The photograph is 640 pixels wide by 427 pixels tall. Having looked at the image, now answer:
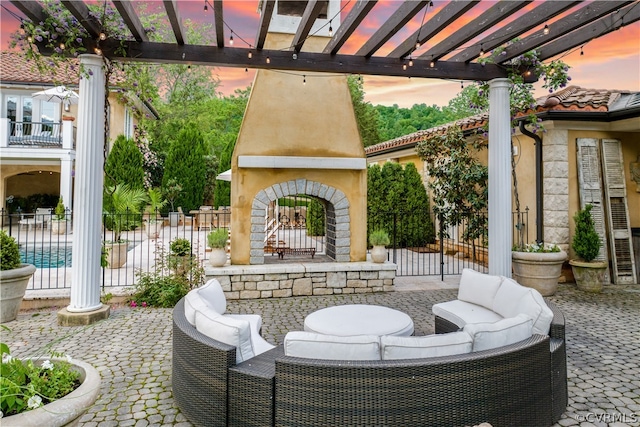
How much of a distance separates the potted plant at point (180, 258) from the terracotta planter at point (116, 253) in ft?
8.13

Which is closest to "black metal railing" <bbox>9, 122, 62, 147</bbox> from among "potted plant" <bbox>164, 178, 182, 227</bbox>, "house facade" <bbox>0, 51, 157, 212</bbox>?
"house facade" <bbox>0, 51, 157, 212</bbox>

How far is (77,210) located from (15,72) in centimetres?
1609

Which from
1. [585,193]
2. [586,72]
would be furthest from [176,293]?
[586,72]

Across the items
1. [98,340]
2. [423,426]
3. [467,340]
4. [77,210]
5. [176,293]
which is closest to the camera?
[423,426]

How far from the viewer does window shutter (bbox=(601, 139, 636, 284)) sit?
26.8 feet

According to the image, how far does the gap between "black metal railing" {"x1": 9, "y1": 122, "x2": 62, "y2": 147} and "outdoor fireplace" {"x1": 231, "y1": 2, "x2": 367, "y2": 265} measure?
13.1m

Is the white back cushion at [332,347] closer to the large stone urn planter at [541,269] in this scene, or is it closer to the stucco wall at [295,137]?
the stucco wall at [295,137]

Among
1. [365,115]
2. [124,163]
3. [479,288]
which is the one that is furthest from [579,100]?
[365,115]

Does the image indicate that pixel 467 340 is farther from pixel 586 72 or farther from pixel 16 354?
pixel 586 72

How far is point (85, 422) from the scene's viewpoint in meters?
3.06

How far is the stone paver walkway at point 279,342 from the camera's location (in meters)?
3.25

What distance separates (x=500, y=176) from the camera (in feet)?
21.8

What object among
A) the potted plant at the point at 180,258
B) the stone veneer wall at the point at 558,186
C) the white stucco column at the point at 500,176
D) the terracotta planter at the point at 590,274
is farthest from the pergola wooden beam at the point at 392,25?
the terracotta planter at the point at 590,274

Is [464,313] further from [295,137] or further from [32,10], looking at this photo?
[32,10]
